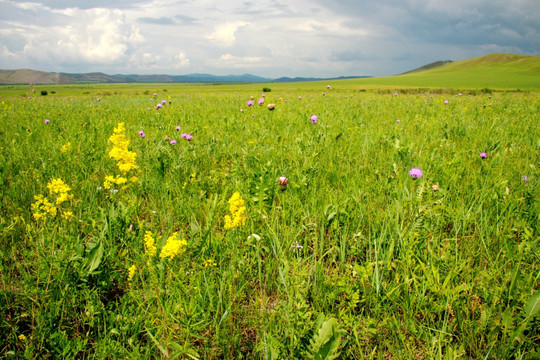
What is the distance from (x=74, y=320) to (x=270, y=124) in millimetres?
5135

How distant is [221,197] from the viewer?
2.67 m

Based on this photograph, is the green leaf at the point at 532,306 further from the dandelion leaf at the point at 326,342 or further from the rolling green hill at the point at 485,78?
the rolling green hill at the point at 485,78

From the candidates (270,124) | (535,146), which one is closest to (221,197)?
(270,124)

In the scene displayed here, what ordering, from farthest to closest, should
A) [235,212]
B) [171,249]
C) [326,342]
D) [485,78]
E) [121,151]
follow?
[485,78] → [121,151] → [235,212] → [171,249] → [326,342]

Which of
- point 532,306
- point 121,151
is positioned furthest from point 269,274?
point 121,151

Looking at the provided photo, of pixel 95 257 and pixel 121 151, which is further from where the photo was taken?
pixel 121 151

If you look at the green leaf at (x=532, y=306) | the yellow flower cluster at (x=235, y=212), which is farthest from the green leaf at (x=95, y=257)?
the green leaf at (x=532, y=306)

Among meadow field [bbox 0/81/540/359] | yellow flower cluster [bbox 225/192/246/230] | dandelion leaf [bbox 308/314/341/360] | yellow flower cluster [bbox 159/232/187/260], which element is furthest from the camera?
yellow flower cluster [bbox 225/192/246/230]

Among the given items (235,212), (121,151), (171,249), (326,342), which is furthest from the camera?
(121,151)

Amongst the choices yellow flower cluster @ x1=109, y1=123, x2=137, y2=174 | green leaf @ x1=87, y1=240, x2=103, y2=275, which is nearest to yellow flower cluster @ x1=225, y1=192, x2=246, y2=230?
green leaf @ x1=87, y1=240, x2=103, y2=275

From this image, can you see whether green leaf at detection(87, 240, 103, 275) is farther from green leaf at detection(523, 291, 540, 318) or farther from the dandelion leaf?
green leaf at detection(523, 291, 540, 318)

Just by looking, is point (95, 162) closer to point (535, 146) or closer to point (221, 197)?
point (221, 197)

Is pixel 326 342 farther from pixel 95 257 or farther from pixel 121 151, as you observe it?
pixel 121 151

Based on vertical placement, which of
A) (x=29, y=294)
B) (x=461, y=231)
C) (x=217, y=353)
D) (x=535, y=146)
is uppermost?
(x=535, y=146)
